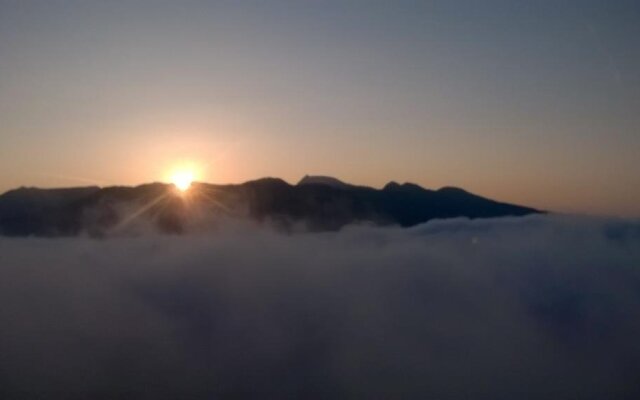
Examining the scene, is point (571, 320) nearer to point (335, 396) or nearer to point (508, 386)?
point (508, 386)

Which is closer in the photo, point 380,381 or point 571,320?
point 380,381

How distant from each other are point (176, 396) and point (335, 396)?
38184 mm

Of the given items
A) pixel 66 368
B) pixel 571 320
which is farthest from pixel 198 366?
pixel 571 320

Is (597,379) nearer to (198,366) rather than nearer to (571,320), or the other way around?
(571,320)

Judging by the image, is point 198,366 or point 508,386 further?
point 198,366

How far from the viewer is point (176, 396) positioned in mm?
181125

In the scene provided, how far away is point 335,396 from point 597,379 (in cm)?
6077

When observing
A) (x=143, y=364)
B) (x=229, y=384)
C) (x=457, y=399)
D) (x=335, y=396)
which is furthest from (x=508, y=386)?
(x=143, y=364)

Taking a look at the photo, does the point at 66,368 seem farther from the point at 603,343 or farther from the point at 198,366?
the point at 603,343

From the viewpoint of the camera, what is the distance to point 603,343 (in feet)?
623

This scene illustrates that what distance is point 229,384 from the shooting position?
190m

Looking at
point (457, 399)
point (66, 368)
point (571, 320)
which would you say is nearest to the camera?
point (457, 399)

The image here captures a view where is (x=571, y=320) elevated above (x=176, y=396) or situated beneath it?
elevated above

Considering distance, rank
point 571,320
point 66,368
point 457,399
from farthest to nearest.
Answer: point 571,320
point 66,368
point 457,399
